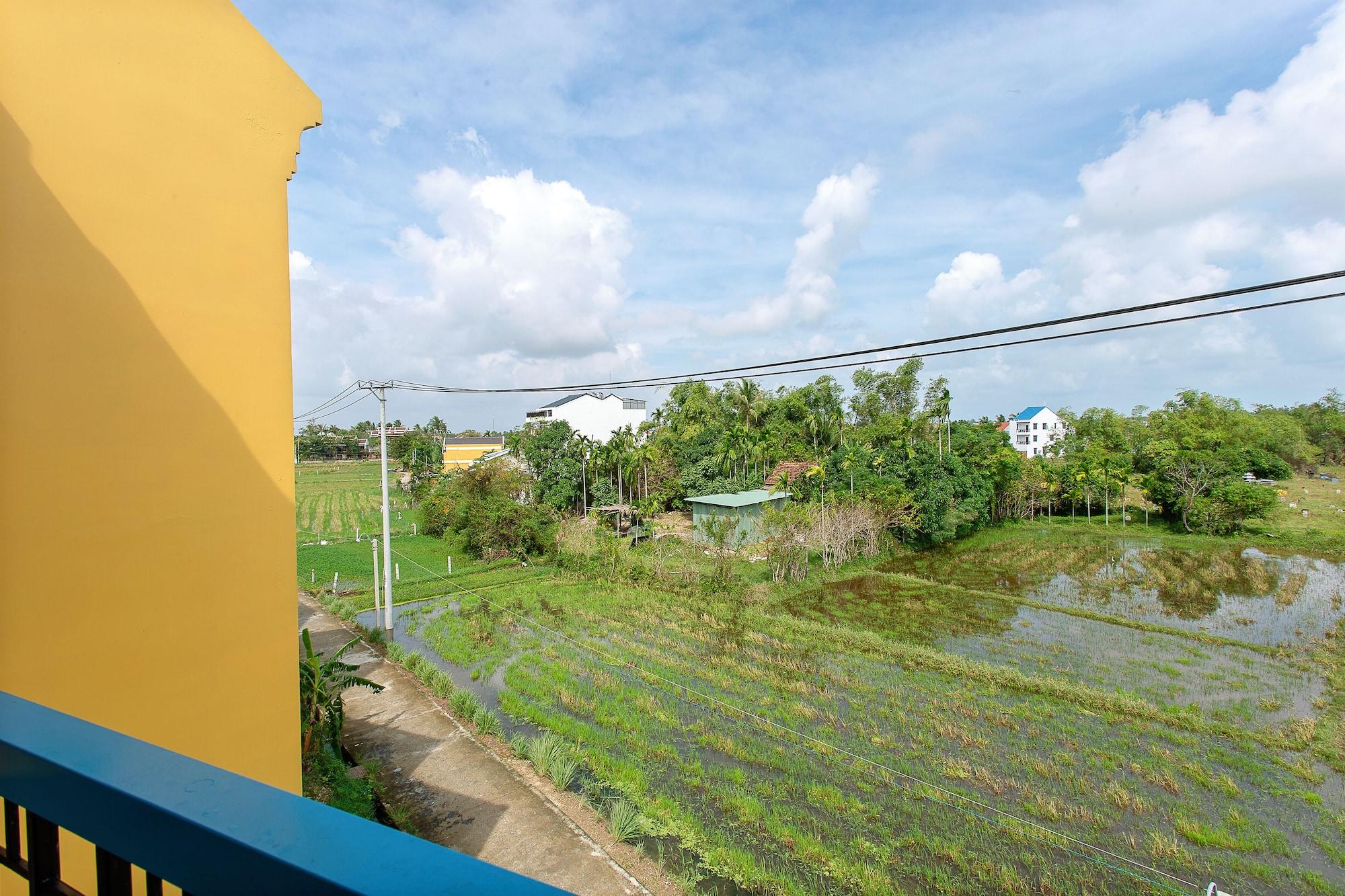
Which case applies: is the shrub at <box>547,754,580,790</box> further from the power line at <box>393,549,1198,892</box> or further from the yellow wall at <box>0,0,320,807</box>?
the yellow wall at <box>0,0,320,807</box>

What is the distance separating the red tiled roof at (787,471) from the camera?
2016cm

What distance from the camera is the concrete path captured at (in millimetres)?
4617

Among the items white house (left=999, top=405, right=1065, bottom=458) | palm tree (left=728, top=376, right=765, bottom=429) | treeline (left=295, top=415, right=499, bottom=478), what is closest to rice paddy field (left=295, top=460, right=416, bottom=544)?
treeline (left=295, top=415, right=499, bottom=478)

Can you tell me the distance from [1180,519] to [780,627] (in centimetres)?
1792

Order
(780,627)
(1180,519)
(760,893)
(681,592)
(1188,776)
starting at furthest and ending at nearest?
1. (1180,519)
2. (681,592)
3. (780,627)
4. (1188,776)
5. (760,893)

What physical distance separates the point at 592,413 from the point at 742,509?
23618 mm

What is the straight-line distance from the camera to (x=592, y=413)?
3969 centimetres

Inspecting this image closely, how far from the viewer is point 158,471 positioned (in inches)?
93.0

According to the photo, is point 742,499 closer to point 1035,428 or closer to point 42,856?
point 42,856

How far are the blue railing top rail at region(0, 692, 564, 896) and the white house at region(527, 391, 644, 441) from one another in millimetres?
36714

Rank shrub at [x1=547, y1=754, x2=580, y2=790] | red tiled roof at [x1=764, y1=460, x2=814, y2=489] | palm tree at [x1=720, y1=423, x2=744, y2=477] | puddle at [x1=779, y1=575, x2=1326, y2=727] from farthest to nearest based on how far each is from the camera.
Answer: palm tree at [x1=720, y1=423, x2=744, y2=477] < red tiled roof at [x1=764, y1=460, x2=814, y2=489] < puddle at [x1=779, y1=575, x2=1326, y2=727] < shrub at [x1=547, y1=754, x2=580, y2=790]

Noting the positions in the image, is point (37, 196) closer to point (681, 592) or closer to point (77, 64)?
point (77, 64)

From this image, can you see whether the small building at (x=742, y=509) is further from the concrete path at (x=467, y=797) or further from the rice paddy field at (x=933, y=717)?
the concrete path at (x=467, y=797)

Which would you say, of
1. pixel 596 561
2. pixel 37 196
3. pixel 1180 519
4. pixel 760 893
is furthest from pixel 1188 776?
pixel 1180 519
